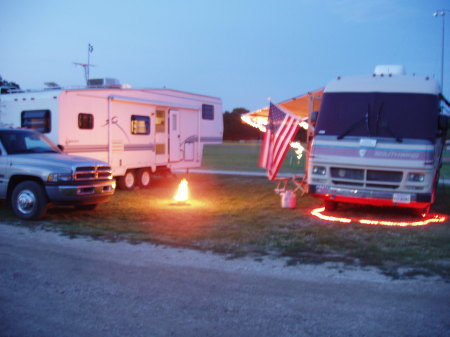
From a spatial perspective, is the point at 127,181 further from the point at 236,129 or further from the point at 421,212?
the point at 236,129

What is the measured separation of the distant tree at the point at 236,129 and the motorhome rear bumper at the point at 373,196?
284 ft

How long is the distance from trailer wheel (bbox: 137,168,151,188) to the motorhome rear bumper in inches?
280

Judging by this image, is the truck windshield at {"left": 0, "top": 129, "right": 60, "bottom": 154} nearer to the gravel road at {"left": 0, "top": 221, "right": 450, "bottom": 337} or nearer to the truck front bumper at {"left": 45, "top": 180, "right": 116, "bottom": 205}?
the truck front bumper at {"left": 45, "top": 180, "right": 116, "bottom": 205}

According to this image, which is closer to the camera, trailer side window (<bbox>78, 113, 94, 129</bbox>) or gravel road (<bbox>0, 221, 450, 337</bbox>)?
gravel road (<bbox>0, 221, 450, 337</bbox>)

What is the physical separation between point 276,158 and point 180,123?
6.11m

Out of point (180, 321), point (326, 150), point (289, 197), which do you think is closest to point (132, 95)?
point (289, 197)

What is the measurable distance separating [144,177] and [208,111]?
401 cm

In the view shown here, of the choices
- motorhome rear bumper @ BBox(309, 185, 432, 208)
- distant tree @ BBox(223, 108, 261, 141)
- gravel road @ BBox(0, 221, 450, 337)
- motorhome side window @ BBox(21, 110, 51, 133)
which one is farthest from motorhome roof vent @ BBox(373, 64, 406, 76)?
distant tree @ BBox(223, 108, 261, 141)

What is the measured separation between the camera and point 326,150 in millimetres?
9812

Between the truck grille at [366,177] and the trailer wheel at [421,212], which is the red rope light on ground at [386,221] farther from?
the truck grille at [366,177]

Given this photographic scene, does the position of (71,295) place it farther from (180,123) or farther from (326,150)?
(180,123)

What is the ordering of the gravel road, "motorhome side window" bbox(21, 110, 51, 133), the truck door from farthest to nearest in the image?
the truck door, "motorhome side window" bbox(21, 110, 51, 133), the gravel road

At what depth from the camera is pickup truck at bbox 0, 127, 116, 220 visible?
30.3 ft

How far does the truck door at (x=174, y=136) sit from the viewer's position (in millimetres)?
16406
